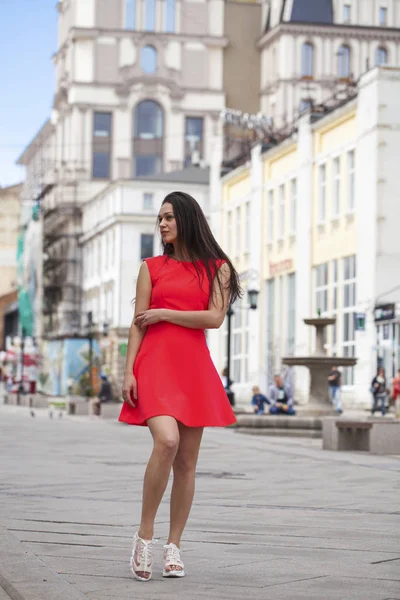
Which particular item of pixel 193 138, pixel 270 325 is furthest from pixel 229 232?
pixel 193 138

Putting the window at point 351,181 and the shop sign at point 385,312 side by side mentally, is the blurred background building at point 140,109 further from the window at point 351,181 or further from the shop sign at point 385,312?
the shop sign at point 385,312

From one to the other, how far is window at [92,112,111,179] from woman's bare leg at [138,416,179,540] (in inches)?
3857

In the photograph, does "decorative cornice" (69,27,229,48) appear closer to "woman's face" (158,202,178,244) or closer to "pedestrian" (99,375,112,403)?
"pedestrian" (99,375,112,403)

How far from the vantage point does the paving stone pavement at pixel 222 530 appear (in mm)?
7090

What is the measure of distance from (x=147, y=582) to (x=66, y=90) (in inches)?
3980

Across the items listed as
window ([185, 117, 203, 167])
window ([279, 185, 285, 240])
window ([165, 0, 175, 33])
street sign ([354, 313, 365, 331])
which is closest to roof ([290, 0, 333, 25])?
window ([165, 0, 175, 33])

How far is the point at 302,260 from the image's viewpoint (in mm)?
55062

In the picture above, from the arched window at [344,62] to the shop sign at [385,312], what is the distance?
58525 mm

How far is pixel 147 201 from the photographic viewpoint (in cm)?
8500

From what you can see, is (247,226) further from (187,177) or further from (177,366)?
(177,366)

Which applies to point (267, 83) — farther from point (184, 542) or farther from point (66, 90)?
point (184, 542)

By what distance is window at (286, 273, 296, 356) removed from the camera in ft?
183

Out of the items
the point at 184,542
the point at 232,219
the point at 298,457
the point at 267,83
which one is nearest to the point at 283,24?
the point at 267,83

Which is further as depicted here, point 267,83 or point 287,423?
point 267,83
